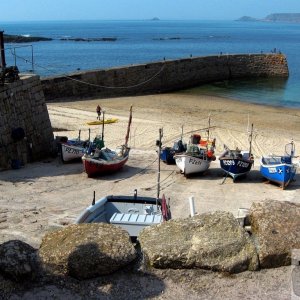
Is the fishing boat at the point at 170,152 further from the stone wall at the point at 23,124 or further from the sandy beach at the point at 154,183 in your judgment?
the stone wall at the point at 23,124

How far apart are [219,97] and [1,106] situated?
79.2ft

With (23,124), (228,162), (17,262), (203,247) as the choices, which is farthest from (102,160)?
(17,262)

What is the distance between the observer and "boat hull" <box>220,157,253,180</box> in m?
16.0

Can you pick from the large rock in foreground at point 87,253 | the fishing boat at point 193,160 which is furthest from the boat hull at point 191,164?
the large rock in foreground at point 87,253

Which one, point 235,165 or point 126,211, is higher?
point 126,211

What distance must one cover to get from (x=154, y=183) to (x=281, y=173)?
384 cm

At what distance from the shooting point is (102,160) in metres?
16.2

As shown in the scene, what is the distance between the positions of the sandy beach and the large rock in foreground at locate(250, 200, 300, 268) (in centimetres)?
15

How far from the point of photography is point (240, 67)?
50.2m

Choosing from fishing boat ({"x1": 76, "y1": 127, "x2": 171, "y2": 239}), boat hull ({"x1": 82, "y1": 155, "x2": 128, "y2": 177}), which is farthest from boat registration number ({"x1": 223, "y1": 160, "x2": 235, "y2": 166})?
fishing boat ({"x1": 76, "y1": 127, "x2": 171, "y2": 239})

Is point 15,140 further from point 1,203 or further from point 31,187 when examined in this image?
point 1,203

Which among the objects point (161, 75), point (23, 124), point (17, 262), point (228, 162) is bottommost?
point (161, 75)

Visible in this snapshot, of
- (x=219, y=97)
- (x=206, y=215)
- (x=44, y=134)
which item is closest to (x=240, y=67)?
(x=219, y=97)

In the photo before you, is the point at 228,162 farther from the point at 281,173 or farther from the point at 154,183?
the point at 154,183
